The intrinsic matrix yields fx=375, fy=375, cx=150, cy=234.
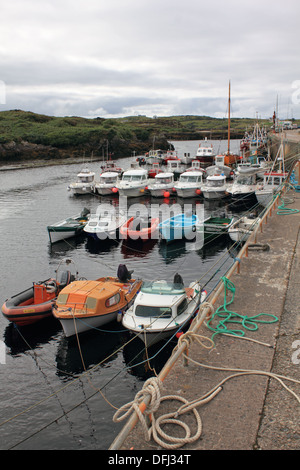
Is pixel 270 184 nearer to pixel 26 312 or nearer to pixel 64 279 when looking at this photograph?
pixel 64 279

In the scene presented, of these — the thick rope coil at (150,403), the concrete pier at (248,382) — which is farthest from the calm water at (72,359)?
the thick rope coil at (150,403)

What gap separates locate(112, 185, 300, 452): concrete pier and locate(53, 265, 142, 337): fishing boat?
19.1 ft

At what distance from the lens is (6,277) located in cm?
2281

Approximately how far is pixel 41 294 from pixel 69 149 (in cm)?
9525

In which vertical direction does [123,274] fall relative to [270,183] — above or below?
below

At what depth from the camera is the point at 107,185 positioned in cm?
5034

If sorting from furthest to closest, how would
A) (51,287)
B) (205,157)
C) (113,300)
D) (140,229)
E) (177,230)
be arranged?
1. (205,157)
2. (140,229)
3. (177,230)
4. (51,287)
5. (113,300)

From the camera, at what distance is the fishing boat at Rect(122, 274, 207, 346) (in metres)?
13.9

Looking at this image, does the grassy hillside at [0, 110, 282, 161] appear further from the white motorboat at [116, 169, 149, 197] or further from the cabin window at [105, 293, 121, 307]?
the cabin window at [105, 293, 121, 307]

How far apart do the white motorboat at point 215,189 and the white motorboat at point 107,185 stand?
1265 cm

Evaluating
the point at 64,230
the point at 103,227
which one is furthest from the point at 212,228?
the point at 64,230

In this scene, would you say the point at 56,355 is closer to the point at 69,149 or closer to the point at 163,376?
the point at 163,376

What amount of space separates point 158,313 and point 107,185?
3778 cm

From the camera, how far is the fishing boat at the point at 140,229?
93.6 ft
